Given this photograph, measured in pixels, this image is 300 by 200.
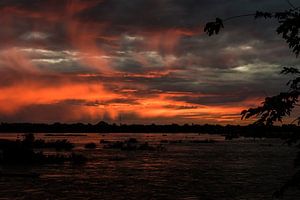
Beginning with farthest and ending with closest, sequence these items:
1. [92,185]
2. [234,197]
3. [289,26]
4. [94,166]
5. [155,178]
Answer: [94,166]
[155,178]
[92,185]
[234,197]
[289,26]

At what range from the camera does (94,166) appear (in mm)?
62125

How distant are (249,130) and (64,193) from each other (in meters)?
31.7

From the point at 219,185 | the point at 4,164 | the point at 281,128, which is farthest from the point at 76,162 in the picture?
the point at 281,128

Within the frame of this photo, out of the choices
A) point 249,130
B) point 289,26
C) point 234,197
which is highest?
point 289,26

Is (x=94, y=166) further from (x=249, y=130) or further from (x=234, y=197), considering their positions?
(x=249, y=130)

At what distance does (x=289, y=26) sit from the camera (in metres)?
8.27

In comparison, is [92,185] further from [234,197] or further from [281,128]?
[281,128]

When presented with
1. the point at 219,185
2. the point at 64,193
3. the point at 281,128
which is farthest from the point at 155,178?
the point at 281,128

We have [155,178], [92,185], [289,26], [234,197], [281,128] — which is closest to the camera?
[289,26]

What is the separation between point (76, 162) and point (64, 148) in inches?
1464

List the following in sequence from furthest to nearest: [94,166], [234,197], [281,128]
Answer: [94,166]
[234,197]
[281,128]

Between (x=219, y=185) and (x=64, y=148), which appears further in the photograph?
(x=64, y=148)

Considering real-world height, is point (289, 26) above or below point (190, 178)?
above

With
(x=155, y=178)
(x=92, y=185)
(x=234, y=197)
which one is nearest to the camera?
(x=234, y=197)
